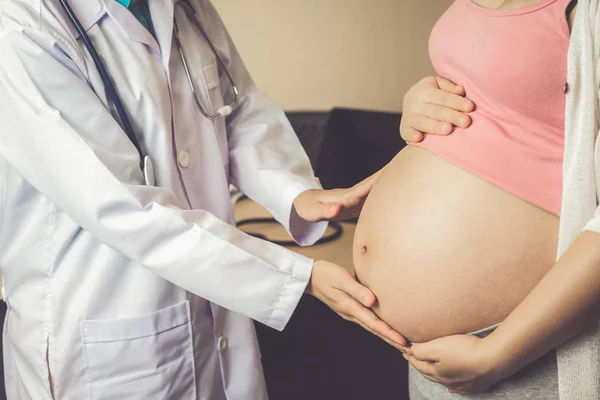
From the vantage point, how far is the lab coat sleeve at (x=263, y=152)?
109cm

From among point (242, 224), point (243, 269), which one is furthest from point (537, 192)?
point (242, 224)

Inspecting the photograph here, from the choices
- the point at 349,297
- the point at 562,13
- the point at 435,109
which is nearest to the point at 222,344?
the point at 349,297

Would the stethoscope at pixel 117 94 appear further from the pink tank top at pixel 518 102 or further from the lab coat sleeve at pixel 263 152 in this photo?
the pink tank top at pixel 518 102

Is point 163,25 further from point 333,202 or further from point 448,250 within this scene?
point 448,250

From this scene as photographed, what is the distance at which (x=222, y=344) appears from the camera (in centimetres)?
99

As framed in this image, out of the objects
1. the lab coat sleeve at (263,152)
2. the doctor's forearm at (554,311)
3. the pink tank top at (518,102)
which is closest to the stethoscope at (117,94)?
the lab coat sleeve at (263,152)

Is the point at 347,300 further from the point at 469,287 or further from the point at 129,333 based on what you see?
the point at 129,333

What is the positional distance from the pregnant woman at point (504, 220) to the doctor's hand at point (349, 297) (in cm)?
1

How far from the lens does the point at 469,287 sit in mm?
707

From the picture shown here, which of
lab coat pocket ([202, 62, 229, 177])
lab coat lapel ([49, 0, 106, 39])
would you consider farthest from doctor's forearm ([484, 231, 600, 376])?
lab coat lapel ([49, 0, 106, 39])

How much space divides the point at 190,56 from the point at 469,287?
623 millimetres

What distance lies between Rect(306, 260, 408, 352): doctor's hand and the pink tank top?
225 millimetres

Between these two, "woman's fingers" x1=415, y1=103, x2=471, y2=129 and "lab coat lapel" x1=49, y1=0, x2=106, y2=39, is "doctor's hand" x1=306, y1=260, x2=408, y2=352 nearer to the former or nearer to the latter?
"woman's fingers" x1=415, y1=103, x2=471, y2=129

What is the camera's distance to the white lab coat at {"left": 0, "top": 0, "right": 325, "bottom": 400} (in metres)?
0.78
